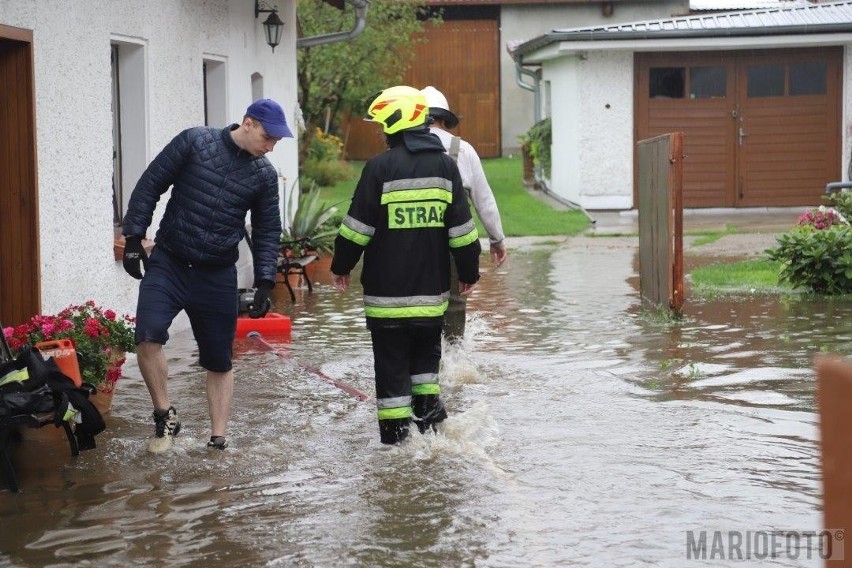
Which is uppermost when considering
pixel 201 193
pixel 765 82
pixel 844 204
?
pixel 765 82

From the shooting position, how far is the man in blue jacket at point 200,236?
704 cm

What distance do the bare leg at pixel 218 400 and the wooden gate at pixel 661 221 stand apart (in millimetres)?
5157

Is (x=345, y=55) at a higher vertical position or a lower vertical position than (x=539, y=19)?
lower

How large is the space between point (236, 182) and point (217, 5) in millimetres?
6343

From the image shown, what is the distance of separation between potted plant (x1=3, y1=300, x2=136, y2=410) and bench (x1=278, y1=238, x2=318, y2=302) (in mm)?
5585

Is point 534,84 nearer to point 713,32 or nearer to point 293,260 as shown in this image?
point 713,32

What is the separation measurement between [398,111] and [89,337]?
2315 mm

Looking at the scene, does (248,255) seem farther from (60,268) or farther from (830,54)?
(830,54)

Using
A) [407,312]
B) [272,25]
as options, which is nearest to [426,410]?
[407,312]

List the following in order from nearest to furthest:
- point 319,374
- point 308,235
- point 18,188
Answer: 1. point 18,188
2. point 319,374
3. point 308,235

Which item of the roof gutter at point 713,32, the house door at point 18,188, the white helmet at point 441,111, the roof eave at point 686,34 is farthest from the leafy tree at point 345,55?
the white helmet at point 441,111

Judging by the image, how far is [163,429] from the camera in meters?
7.13

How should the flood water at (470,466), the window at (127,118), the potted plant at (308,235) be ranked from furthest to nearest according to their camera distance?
1. the potted plant at (308,235)
2. the window at (127,118)
3. the flood water at (470,466)

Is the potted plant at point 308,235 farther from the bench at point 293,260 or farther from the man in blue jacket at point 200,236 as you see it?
the man in blue jacket at point 200,236
